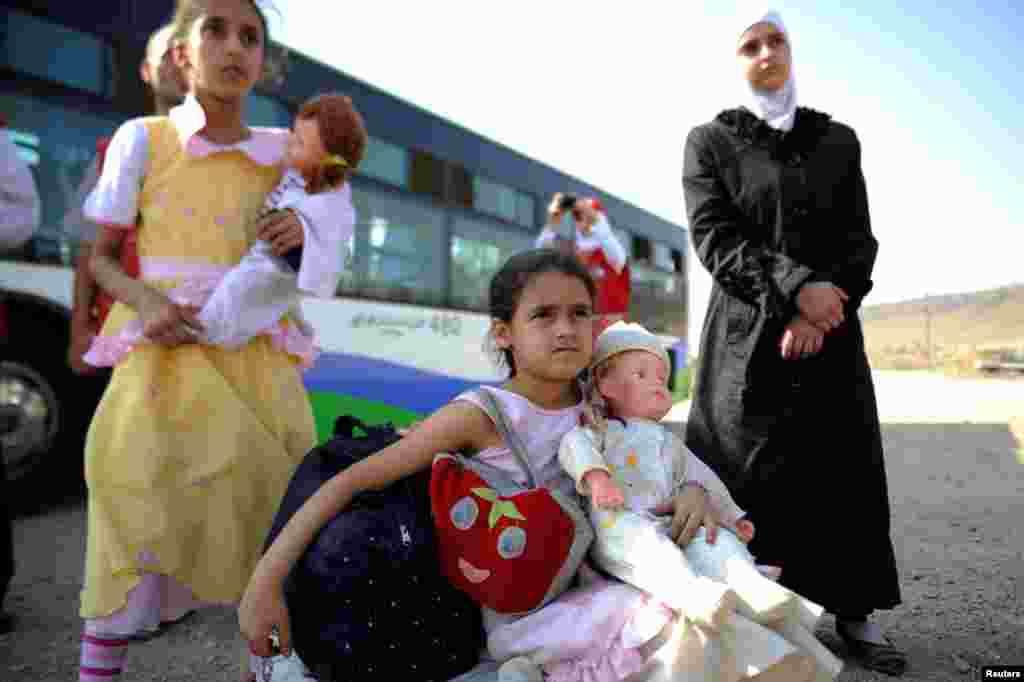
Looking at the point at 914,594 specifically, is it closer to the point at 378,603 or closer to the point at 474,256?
the point at 378,603

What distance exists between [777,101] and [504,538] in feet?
6.39

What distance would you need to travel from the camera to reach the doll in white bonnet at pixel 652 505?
48.9 inches

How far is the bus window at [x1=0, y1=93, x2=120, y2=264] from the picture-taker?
175 inches

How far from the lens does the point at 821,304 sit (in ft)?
7.32

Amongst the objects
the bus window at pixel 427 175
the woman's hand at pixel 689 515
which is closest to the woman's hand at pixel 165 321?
the woman's hand at pixel 689 515

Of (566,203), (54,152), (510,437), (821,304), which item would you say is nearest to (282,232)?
(510,437)

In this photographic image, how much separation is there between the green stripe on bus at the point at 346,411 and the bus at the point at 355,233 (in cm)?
2

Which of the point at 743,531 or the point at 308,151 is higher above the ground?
the point at 308,151

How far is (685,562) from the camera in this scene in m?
1.36

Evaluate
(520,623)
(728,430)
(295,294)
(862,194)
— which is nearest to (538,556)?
(520,623)

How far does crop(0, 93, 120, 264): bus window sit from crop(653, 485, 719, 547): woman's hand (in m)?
4.29

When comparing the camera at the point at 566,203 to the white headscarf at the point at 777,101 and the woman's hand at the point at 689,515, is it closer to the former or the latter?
the white headscarf at the point at 777,101

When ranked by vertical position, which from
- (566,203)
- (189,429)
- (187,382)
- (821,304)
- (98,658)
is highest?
(566,203)

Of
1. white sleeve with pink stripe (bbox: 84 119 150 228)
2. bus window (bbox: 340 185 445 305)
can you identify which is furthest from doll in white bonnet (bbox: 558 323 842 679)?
bus window (bbox: 340 185 445 305)
